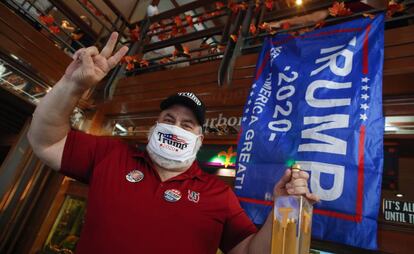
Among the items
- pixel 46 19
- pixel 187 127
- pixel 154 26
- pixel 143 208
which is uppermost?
pixel 154 26

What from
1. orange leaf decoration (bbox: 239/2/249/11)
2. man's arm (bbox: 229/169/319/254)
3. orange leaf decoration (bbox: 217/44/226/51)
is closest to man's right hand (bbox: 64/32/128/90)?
man's arm (bbox: 229/169/319/254)

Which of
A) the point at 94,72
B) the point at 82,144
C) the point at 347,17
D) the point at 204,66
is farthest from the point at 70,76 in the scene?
the point at 347,17

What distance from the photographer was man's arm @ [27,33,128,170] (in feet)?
4.64

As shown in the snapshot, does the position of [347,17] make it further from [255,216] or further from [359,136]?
[255,216]

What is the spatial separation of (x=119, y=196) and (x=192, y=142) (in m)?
0.60

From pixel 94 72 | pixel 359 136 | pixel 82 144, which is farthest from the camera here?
pixel 359 136

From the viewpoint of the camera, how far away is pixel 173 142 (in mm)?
1801

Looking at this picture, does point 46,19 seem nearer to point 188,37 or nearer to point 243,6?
point 188,37

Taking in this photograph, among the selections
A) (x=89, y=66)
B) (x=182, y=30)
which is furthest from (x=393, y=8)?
(x=182, y=30)

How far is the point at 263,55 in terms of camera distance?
9.78ft

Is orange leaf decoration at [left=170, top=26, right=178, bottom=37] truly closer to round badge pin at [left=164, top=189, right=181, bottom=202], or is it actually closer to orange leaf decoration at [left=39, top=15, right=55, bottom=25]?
orange leaf decoration at [left=39, top=15, right=55, bottom=25]

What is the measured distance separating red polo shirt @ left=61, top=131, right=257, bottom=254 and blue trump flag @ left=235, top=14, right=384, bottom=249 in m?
0.63

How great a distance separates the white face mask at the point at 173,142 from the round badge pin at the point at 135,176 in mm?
180

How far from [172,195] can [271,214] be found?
0.58 m
